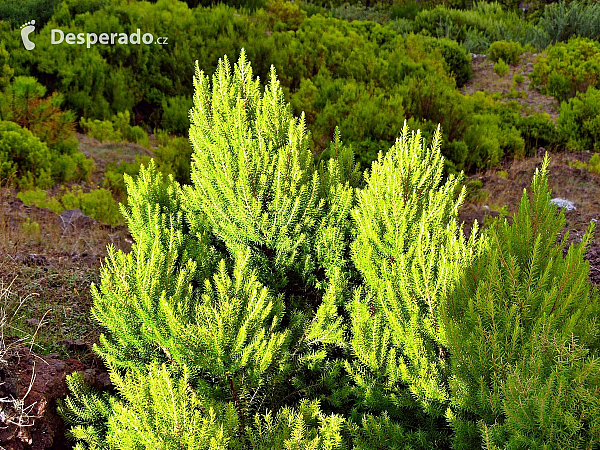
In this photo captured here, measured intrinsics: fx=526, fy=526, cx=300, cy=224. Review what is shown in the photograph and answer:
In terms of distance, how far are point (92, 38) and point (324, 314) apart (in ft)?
29.5

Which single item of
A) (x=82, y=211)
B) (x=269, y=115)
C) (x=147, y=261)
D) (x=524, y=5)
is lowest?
(x=82, y=211)

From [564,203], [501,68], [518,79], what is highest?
[501,68]

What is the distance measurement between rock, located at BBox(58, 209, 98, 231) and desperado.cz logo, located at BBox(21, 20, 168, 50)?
440 centimetres

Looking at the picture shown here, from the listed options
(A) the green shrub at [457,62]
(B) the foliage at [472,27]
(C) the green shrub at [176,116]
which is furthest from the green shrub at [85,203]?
(B) the foliage at [472,27]

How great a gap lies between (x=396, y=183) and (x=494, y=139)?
5.63 meters

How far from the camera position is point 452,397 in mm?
1984

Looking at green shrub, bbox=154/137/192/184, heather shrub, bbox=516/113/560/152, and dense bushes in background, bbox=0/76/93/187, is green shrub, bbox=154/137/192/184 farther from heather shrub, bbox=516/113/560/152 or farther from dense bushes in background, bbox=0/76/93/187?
heather shrub, bbox=516/113/560/152

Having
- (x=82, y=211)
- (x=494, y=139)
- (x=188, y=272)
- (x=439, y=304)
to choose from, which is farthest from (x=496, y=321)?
(x=494, y=139)

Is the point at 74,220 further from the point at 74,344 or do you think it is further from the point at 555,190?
the point at 555,190

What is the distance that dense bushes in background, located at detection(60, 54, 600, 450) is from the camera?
5.79 ft

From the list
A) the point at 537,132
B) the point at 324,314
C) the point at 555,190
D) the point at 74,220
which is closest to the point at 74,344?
the point at 324,314

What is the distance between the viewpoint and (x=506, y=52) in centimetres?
1155

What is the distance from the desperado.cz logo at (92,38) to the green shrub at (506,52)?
7085 mm

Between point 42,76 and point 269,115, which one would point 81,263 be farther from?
point 42,76
